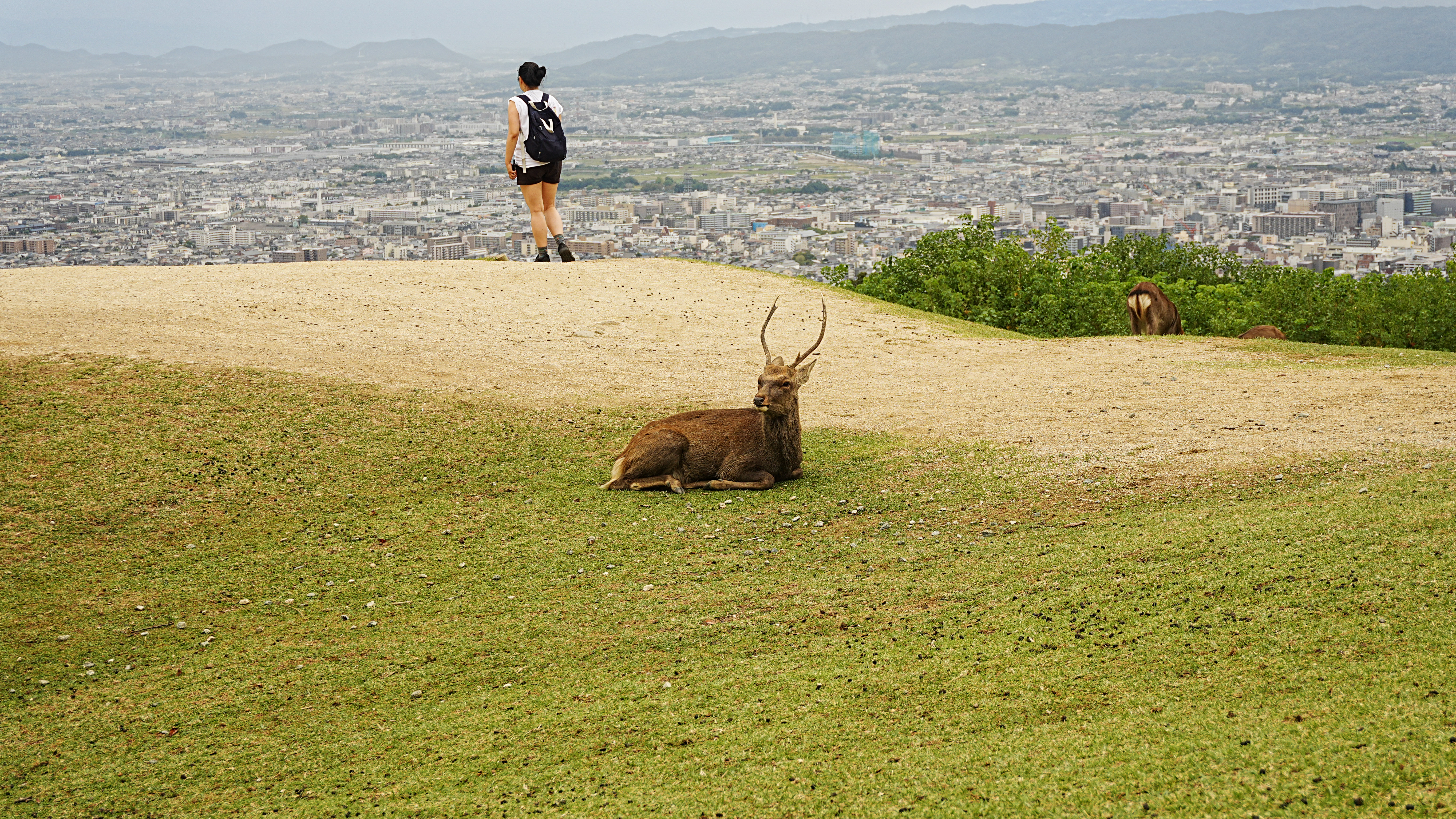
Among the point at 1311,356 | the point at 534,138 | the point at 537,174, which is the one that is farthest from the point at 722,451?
the point at 537,174

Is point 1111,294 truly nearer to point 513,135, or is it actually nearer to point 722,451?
point 513,135

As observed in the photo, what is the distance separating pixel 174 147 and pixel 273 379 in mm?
70058

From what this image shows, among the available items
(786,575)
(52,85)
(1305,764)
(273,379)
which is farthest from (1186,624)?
(52,85)

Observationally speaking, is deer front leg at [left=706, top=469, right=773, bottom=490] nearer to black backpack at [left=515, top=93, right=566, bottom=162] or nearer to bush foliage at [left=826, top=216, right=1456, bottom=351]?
black backpack at [left=515, top=93, right=566, bottom=162]

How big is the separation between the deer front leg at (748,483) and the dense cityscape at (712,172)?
56.4 feet

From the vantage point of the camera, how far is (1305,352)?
49.9ft

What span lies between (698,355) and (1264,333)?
8402 millimetres

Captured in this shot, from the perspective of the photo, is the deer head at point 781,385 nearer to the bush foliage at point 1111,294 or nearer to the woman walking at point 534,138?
the woman walking at point 534,138

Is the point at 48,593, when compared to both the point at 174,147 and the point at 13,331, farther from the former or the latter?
the point at 174,147

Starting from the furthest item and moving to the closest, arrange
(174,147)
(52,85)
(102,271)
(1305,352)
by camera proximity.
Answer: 1. (52,85)
2. (174,147)
3. (102,271)
4. (1305,352)

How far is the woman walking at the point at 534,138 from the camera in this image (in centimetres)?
1844

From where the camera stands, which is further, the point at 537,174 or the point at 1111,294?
the point at 1111,294

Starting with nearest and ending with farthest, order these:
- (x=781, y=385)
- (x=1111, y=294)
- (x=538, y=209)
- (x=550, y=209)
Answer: (x=781, y=385), (x=538, y=209), (x=550, y=209), (x=1111, y=294)

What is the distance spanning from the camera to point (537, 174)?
19.0 metres
